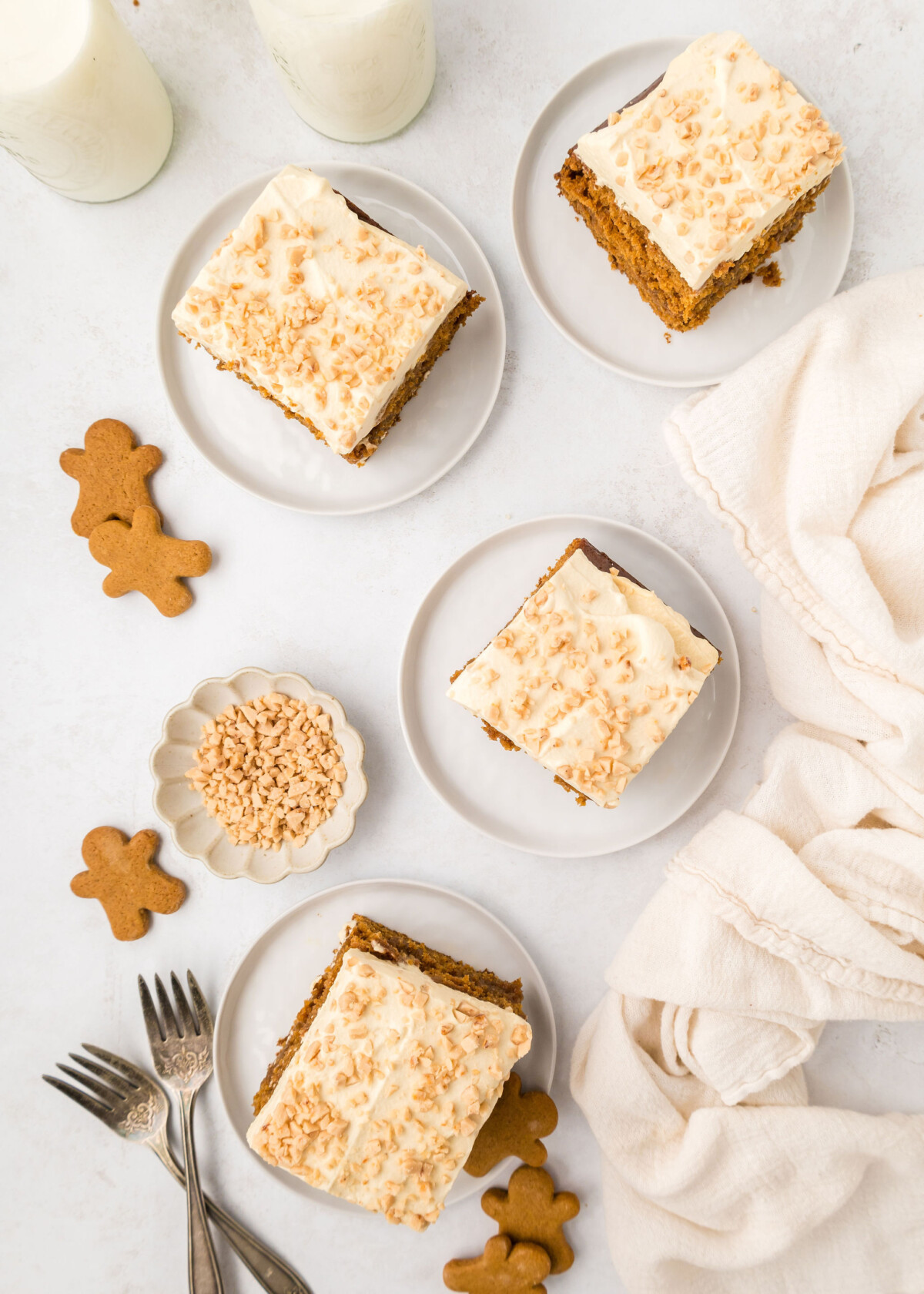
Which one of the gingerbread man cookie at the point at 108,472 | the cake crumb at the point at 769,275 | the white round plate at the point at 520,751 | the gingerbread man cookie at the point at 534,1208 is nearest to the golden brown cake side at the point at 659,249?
the cake crumb at the point at 769,275

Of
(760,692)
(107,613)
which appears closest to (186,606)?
(107,613)

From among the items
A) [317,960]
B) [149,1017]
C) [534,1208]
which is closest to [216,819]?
[317,960]

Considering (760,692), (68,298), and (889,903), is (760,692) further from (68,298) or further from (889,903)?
(68,298)

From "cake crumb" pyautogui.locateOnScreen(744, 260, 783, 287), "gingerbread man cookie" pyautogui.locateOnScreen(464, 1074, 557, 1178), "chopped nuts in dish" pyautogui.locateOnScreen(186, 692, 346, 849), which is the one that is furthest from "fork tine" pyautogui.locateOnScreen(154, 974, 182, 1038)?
"cake crumb" pyautogui.locateOnScreen(744, 260, 783, 287)

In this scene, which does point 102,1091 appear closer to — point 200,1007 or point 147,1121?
point 147,1121

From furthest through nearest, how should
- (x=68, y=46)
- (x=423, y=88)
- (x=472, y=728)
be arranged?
(x=472, y=728) < (x=423, y=88) < (x=68, y=46)

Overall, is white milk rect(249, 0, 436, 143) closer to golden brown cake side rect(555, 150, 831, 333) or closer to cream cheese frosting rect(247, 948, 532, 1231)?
golden brown cake side rect(555, 150, 831, 333)
